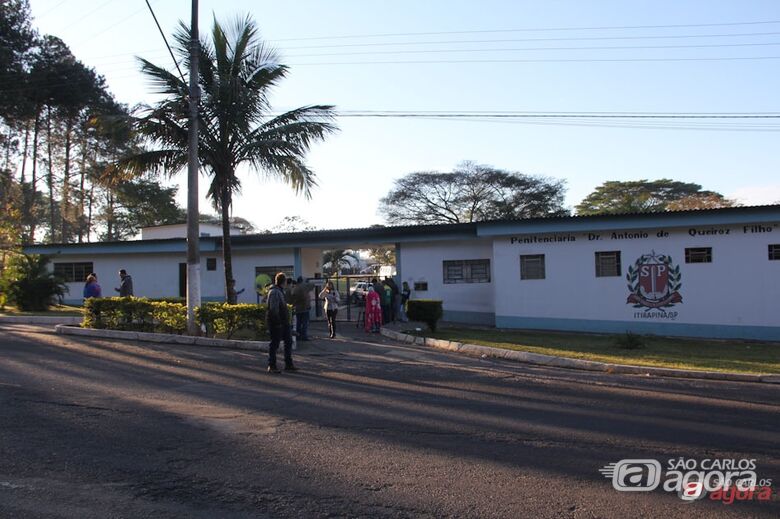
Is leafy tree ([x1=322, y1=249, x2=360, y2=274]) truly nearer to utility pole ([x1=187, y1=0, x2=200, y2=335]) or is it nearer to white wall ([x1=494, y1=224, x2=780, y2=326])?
white wall ([x1=494, y1=224, x2=780, y2=326])

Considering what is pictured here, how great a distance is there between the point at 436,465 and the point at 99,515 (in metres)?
2.72

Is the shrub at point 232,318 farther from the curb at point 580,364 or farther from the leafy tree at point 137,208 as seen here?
the leafy tree at point 137,208

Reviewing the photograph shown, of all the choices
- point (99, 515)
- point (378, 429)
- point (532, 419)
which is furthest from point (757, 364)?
point (99, 515)

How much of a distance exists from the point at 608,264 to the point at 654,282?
1.44m

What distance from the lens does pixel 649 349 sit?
47.1 ft

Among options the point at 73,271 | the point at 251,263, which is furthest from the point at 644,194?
the point at 73,271

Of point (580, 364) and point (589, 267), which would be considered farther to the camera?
point (589, 267)

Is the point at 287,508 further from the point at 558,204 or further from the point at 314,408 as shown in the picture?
the point at 558,204

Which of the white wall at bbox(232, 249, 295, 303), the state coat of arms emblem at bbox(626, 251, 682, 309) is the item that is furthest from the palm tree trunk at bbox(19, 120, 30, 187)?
the state coat of arms emblem at bbox(626, 251, 682, 309)

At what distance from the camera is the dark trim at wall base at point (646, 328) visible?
17556mm

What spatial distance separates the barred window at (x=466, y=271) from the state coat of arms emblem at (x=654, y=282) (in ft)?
16.2

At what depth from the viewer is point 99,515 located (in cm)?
429

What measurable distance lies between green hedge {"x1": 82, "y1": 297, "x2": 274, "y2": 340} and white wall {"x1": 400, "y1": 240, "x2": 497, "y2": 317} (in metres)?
9.28

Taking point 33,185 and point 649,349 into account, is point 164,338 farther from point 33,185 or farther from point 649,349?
point 33,185
